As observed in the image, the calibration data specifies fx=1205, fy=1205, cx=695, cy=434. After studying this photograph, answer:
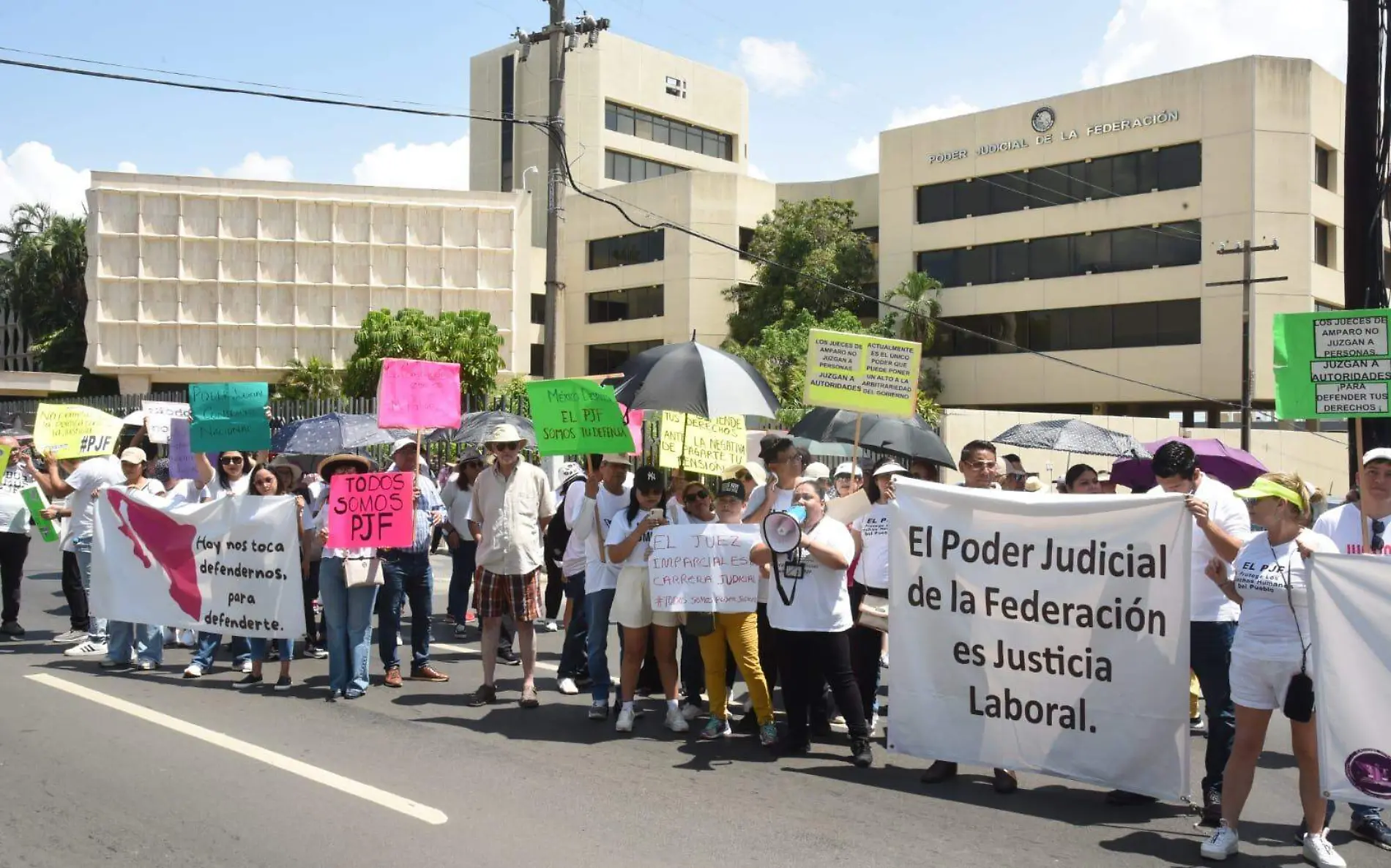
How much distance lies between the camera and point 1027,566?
21.5ft

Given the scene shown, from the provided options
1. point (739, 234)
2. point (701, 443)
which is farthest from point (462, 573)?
point (739, 234)

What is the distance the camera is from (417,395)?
31.7 feet

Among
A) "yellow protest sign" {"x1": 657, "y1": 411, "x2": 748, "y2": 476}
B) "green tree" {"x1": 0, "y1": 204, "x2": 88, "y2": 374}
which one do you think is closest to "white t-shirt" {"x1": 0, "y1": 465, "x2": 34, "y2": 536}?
"yellow protest sign" {"x1": 657, "y1": 411, "x2": 748, "y2": 476}

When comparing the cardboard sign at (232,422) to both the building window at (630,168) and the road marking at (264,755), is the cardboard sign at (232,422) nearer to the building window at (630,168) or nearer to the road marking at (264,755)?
the road marking at (264,755)

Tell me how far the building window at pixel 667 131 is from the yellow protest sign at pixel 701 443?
171 feet

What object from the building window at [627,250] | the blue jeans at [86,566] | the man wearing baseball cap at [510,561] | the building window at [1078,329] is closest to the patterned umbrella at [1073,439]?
the man wearing baseball cap at [510,561]

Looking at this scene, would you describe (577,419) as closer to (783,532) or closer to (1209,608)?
(783,532)

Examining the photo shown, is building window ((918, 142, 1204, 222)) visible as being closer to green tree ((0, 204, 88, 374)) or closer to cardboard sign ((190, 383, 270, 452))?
cardboard sign ((190, 383, 270, 452))

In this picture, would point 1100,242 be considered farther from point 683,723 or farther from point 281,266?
point 683,723

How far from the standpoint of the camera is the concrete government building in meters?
40.6

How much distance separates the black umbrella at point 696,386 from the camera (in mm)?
9023

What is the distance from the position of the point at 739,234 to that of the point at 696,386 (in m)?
43.8

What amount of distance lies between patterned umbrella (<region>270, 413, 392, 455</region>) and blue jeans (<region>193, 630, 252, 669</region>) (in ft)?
21.1

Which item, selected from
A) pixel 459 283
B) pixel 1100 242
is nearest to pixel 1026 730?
pixel 1100 242
